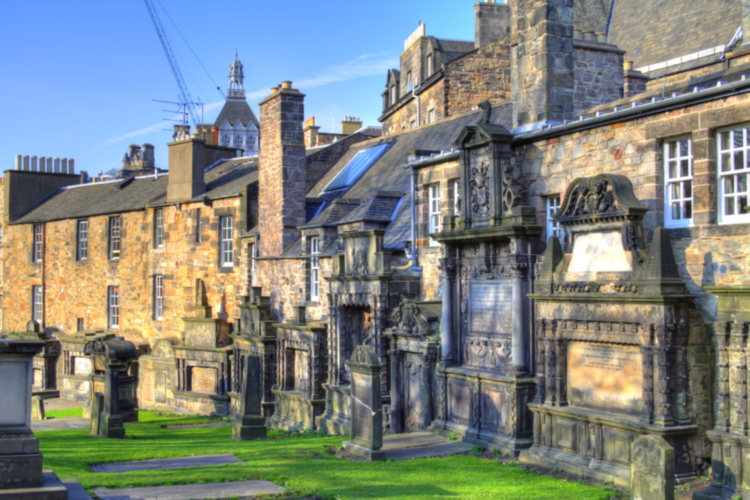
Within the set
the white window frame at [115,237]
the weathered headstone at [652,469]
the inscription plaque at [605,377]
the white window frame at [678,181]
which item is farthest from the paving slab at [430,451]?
the white window frame at [115,237]

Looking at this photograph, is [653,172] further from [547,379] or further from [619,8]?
[619,8]

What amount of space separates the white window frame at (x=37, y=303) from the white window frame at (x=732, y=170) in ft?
117

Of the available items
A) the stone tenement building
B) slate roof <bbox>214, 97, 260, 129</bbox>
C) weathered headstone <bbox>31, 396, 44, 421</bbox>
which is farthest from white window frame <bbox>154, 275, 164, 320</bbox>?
slate roof <bbox>214, 97, 260, 129</bbox>

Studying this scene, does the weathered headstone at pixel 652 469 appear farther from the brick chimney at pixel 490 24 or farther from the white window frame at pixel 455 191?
the brick chimney at pixel 490 24

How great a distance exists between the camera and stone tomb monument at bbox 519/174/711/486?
1093 cm

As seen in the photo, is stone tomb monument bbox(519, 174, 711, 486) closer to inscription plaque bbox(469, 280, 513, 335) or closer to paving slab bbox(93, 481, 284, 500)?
inscription plaque bbox(469, 280, 513, 335)

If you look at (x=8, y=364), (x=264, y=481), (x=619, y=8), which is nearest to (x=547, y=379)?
(x=264, y=481)

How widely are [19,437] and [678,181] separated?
9328mm

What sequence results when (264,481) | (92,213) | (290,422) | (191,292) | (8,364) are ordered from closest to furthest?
1. (8,364)
2. (264,481)
3. (290,422)
4. (191,292)
5. (92,213)

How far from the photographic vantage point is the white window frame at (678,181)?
459 inches

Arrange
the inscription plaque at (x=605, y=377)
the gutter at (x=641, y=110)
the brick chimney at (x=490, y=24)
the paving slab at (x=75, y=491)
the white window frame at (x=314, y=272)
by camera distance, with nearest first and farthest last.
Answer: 1. the paving slab at (x=75, y=491)
2. the gutter at (x=641, y=110)
3. the inscription plaque at (x=605, y=377)
4. the white window frame at (x=314, y=272)
5. the brick chimney at (x=490, y=24)

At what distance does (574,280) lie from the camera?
12445mm

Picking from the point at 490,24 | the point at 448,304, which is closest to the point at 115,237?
the point at 490,24

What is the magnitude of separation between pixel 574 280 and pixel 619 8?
80.3 feet
